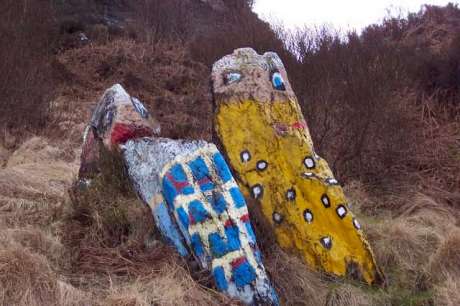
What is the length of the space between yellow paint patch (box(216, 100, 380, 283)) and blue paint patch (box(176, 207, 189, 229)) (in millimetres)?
927

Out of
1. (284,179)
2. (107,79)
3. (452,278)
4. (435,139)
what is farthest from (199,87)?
(452,278)

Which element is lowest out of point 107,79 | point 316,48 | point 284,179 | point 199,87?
point 107,79

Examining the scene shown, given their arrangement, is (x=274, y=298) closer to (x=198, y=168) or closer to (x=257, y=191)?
(x=198, y=168)

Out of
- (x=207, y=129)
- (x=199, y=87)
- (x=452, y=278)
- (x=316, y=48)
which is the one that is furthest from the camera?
(x=199, y=87)

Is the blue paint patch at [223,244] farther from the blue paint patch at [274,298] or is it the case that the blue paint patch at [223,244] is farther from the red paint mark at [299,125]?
the red paint mark at [299,125]

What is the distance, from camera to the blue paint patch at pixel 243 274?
12.4 ft

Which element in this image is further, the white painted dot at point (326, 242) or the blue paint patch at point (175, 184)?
the white painted dot at point (326, 242)

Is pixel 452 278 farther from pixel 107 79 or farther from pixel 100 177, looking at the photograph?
pixel 107 79

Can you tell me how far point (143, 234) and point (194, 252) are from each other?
46 cm

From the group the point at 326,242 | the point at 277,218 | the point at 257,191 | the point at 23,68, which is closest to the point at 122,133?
the point at 257,191

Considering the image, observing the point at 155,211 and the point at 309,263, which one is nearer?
the point at 155,211

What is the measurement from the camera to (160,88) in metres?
12.9

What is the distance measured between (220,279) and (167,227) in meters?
0.54

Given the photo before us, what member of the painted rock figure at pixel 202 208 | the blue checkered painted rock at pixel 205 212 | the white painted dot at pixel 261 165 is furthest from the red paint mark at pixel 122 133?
the white painted dot at pixel 261 165
